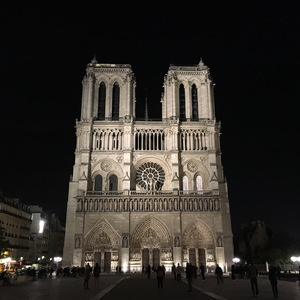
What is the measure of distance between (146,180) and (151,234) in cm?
710

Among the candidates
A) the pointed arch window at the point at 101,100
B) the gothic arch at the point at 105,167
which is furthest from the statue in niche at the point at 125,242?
the pointed arch window at the point at 101,100

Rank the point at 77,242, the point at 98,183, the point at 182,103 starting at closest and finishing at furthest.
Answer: the point at 77,242 → the point at 98,183 → the point at 182,103

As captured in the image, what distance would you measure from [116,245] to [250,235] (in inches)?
1336

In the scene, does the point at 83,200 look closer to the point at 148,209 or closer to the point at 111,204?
the point at 111,204

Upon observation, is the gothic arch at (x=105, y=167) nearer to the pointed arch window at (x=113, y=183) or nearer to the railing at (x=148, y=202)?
the pointed arch window at (x=113, y=183)

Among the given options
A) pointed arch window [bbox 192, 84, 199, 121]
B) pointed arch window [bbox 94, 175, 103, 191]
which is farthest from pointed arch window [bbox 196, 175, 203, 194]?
pointed arch window [bbox 94, 175, 103, 191]

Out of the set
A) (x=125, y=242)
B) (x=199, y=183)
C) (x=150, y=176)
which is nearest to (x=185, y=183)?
(x=199, y=183)

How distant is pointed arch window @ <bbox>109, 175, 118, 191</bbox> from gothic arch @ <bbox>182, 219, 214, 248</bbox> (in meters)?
10.7

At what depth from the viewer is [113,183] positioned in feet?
154

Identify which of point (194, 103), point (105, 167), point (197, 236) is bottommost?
point (197, 236)

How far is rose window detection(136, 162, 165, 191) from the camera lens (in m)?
46.7

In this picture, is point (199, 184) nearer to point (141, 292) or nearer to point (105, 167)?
point (105, 167)

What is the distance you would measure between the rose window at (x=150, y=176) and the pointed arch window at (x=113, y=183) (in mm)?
2844

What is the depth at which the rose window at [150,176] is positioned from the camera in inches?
1837
